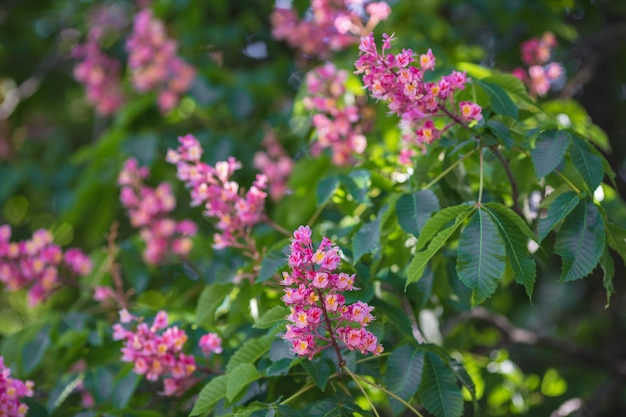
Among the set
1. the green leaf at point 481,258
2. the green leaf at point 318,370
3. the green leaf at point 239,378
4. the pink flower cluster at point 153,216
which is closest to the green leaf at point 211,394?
the green leaf at point 239,378

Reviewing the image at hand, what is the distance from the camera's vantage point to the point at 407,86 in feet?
5.98

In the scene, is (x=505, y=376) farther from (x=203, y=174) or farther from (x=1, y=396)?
(x=1, y=396)

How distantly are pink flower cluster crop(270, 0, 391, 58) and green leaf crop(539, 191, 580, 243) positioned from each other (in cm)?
128

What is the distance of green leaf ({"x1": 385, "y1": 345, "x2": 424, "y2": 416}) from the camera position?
5.98 ft

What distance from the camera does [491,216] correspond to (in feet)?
5.67

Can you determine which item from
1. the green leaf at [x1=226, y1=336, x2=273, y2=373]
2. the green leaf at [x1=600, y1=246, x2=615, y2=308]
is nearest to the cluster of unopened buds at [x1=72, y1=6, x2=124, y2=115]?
the green leaf at [x1=226, y1=336, x2=273, y2=373]

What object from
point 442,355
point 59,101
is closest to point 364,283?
point 442,355

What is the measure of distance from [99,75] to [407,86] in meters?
2.87

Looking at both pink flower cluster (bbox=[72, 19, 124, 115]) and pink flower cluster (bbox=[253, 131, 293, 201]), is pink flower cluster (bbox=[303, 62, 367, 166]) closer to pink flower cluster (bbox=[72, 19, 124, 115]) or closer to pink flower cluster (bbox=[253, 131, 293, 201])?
pink flower cluster (bbox=[253, 131, 293, 201])

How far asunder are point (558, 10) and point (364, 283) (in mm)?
2387

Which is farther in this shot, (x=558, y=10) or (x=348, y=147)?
(x=558, y=10)

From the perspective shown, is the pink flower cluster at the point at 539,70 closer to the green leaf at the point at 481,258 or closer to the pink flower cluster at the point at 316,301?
the green leaf at the point at 481,258

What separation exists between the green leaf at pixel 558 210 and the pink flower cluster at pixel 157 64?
2.25 meters

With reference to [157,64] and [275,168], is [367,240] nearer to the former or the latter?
[275,168]
